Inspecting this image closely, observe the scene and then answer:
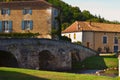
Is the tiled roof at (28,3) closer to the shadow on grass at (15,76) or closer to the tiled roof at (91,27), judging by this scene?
the tiled roof at (91,27)

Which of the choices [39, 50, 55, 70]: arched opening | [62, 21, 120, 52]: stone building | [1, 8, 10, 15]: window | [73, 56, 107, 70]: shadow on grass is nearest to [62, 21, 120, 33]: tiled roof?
[62, 21, 120, 52]: stone building

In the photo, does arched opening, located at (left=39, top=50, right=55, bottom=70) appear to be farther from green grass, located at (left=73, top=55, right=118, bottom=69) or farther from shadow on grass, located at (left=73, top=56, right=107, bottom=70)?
green grass, located at (left=73, top=55, right=118, bottom=69)

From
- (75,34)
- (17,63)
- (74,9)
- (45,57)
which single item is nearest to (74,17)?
(74,9)

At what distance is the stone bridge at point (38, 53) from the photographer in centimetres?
4447

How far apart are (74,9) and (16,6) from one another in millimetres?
55137

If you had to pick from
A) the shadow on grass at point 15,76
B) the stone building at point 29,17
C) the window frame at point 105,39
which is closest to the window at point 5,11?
the stone building at point 29,17

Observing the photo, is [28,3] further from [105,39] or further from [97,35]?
[105,39]

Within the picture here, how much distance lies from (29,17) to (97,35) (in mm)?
17480

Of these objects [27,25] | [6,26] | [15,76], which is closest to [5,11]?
[6,26]

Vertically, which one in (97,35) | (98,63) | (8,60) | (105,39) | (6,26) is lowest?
(98,63)

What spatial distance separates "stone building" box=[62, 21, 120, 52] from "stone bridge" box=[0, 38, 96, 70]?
1497cm

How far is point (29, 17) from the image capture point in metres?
58.9

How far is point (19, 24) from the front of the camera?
5888cm

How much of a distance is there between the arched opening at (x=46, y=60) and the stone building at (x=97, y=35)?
20247mm
